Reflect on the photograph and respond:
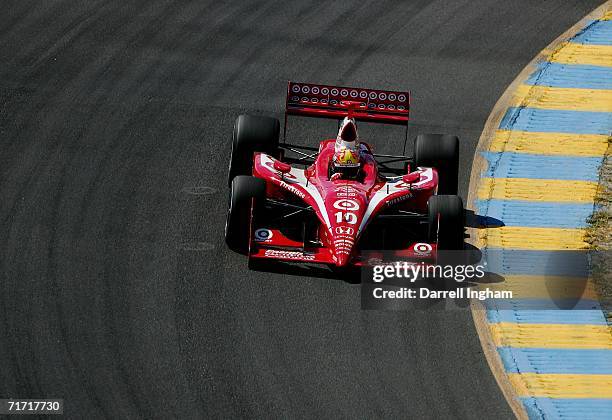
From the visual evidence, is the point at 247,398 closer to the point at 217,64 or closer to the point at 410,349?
the point at 410,349

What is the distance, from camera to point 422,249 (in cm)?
1966

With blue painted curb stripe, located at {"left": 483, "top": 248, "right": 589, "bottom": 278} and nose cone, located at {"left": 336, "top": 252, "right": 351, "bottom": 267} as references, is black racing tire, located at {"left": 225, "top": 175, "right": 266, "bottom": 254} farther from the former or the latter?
blue painted curb stripe, located at {"left": 483, "top": 248, "right": 589, "bottom": 278}

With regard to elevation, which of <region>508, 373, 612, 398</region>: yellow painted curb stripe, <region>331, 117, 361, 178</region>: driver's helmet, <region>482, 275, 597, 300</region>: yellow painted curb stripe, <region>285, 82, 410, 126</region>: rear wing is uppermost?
<region>285, 82, 410, 126</region>: rear wing

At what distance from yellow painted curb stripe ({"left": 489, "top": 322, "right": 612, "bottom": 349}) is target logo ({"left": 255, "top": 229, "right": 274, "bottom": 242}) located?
10.9ft

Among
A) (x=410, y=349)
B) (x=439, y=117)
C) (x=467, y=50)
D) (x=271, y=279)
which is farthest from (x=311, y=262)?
(x=467, y=50)

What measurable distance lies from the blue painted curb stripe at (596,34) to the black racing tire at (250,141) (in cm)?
825

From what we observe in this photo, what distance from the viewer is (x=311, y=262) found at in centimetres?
1922

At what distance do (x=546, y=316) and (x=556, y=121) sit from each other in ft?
19.6

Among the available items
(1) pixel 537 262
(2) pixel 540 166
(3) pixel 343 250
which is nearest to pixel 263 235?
(3) pixel 343 250

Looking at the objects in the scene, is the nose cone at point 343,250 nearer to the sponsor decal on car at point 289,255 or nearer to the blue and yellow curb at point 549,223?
the sponsor decal on car at point 289,255

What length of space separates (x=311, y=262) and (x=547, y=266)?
3.64 metres

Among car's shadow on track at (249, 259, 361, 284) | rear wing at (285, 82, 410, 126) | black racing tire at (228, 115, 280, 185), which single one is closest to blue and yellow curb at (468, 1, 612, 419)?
car's shadow on track at (249, 259, 361, 284)

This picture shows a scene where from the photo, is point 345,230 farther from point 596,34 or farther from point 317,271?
point 596,34

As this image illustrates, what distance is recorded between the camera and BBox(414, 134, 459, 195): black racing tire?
834 inches
